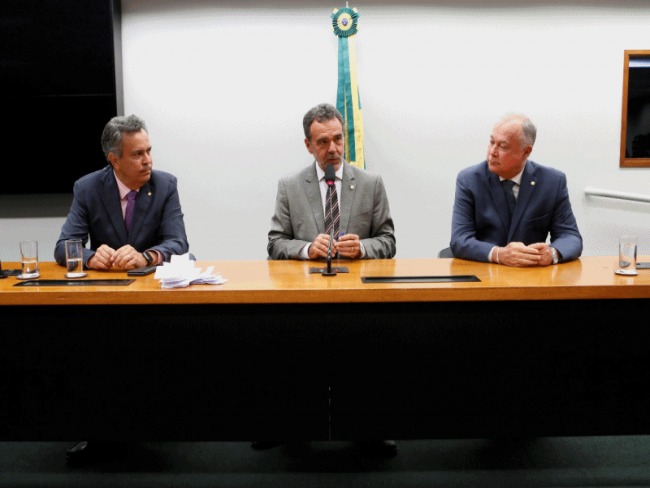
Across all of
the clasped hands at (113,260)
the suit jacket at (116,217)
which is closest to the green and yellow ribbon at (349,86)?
the suit jacket at (116,217)

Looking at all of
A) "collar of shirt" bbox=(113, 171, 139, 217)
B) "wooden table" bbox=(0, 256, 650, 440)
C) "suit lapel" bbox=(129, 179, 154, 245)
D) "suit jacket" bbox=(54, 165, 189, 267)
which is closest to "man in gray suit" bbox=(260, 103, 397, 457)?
"suit jacket" bbox=(54, 165, 189, 267)

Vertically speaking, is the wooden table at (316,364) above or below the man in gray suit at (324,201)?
below

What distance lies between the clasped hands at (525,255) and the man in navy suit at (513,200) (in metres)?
0.22

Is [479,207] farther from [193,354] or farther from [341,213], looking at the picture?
[193,354]

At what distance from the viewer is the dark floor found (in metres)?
2.32

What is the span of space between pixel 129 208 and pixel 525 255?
1.81m

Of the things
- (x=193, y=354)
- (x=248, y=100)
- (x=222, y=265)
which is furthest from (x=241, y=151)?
(x=193, y=354)

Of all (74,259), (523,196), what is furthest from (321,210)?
(74,259)

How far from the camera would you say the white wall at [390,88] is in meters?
4.21

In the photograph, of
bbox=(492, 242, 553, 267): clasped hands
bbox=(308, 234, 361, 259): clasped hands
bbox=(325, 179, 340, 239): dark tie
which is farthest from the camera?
bbox=(325, 179, 340, 239): dark tie

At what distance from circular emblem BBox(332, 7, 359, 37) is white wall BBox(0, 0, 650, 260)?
0.15 metres

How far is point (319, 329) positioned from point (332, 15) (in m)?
2.68

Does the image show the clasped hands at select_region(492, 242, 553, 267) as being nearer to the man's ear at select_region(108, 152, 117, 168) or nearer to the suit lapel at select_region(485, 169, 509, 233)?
the suit lapel at select_region(485, 169, 509, 233)

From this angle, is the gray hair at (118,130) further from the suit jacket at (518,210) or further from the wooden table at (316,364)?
the suit jacket at (518,210)
